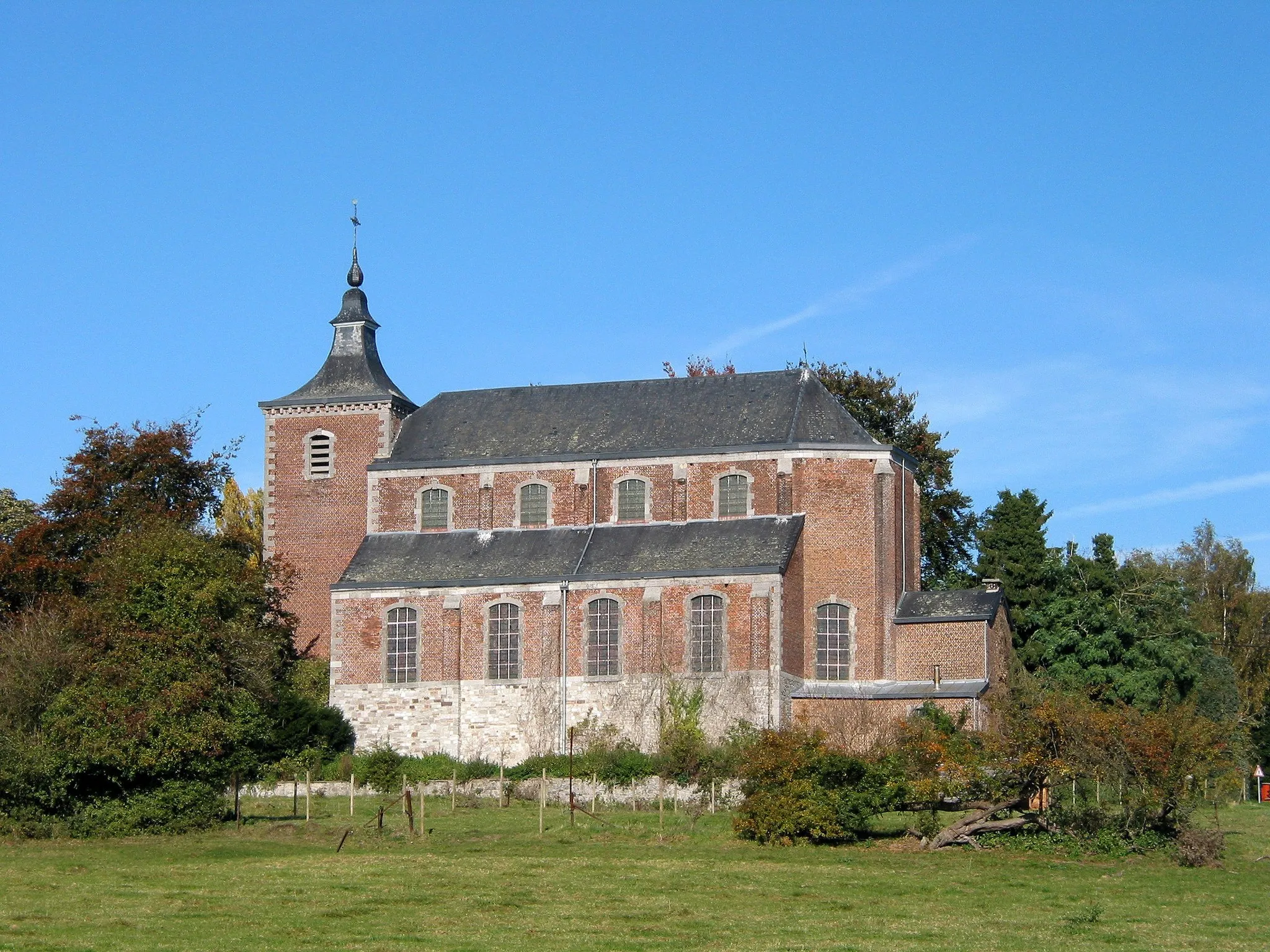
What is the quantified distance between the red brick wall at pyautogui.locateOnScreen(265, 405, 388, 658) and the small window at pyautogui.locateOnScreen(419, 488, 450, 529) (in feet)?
6.45

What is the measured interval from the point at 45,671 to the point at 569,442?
1906cm

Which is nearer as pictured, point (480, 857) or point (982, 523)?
point (480, 857)

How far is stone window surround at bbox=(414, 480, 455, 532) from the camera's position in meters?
48.2

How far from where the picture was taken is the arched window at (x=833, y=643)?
44.7 meters

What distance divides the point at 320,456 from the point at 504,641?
339 inches

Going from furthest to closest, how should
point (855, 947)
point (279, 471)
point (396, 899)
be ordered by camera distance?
1. point (279, 471)
2. point (396, 899)
3. point (855, 947)

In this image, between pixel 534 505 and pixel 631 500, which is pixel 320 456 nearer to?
pixel 534 505

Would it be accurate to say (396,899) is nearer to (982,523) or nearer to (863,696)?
(863,696)

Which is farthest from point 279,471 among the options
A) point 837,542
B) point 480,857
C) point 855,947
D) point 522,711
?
point 855,947

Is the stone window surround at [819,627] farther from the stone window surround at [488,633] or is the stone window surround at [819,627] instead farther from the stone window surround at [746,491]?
the stone window surround at [488,633]

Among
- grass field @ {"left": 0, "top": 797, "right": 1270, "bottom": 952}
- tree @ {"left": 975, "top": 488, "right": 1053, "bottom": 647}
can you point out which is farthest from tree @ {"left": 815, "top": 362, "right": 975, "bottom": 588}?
grass field @ {"left": 0, "top": 797, "right": 1270, "bottom": 952}

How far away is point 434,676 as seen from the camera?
45.6 meters

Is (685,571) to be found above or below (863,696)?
above

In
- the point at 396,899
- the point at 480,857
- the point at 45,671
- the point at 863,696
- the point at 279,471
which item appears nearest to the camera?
the point at 396,899
